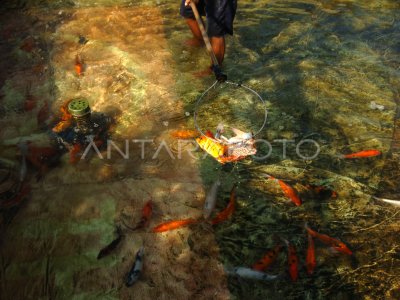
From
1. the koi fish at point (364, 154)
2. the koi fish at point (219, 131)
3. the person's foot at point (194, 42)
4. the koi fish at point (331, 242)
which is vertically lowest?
the koi fish at point (331, 242)

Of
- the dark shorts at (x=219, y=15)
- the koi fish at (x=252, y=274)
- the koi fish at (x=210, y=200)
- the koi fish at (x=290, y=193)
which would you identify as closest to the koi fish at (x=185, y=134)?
the koi fish at (x=210, y=200)

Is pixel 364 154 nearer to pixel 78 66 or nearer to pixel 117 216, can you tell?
pixel 117 216

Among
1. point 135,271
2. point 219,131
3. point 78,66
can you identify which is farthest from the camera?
point 78,66

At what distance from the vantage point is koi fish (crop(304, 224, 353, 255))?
3.78 m

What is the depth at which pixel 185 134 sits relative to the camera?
5.27 meters

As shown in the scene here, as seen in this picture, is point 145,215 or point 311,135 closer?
point 145,215

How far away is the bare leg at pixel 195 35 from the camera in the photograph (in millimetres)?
6866

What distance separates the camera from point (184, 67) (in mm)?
6734

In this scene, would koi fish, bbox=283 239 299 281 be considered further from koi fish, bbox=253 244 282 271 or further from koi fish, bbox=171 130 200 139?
koi fish, bbox=171 130 200 139

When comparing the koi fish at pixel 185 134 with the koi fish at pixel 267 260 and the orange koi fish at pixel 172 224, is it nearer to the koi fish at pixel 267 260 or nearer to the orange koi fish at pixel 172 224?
the orange koi fish at pixel 172 224

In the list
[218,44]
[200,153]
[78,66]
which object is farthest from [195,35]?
[200,153]

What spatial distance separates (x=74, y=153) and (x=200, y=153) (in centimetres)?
198

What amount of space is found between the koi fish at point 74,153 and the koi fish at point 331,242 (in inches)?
139

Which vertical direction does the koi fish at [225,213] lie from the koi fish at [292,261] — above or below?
above
